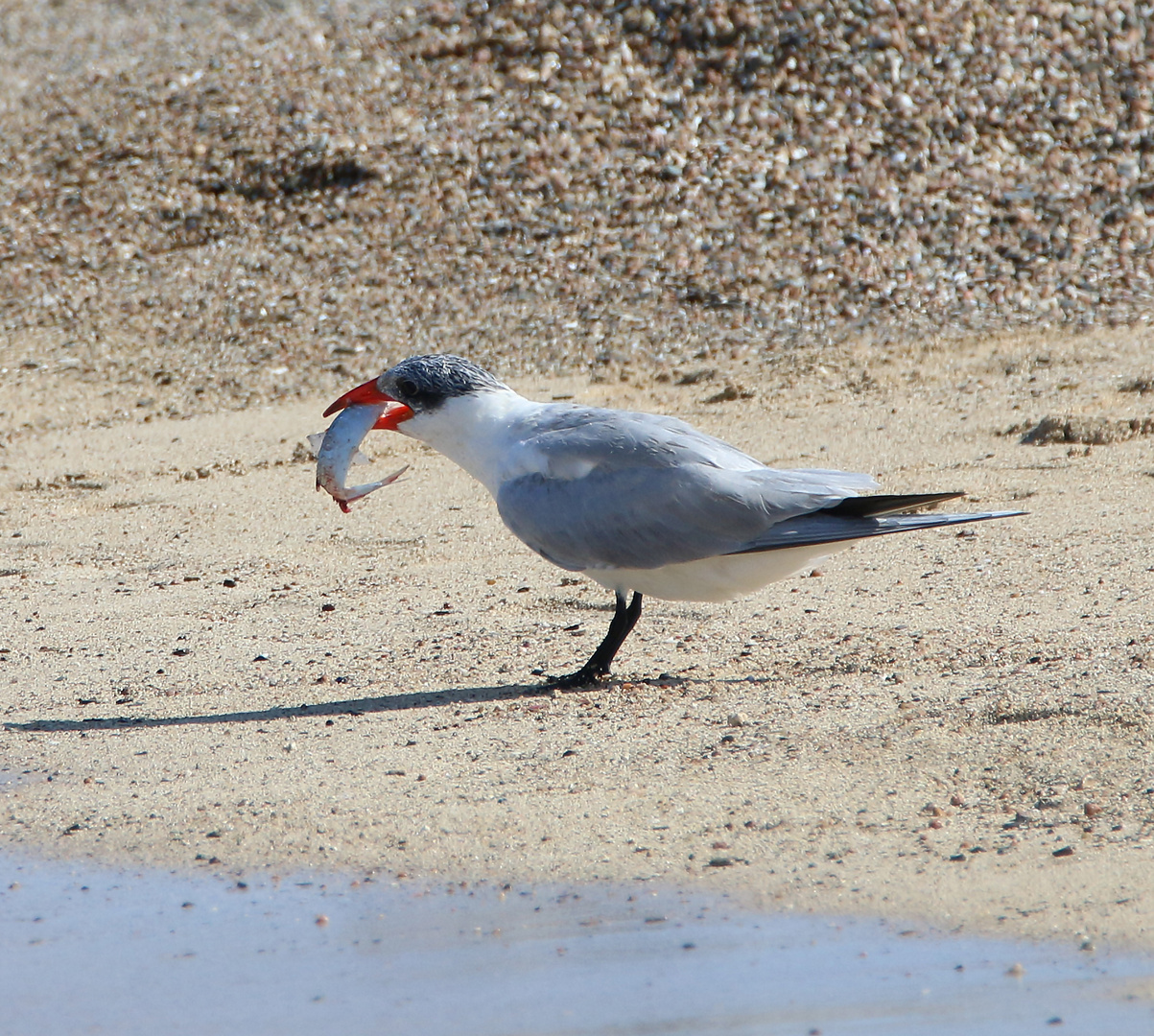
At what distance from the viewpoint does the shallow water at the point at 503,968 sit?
2953mm

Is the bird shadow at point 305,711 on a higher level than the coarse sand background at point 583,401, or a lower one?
lower

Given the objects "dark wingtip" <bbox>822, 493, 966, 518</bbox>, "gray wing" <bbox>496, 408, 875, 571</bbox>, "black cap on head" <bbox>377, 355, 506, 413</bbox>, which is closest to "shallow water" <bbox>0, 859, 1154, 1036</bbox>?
"gray wing" <bbox>496, 408, 875, 571</bbox>

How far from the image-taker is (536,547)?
4996 mm

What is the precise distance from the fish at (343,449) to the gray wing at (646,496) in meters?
0.55

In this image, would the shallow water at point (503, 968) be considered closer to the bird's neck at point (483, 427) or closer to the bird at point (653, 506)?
the bird at point (653, 506)

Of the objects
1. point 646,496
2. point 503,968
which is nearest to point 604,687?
point 646,496

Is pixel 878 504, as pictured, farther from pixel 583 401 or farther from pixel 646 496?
pixel 583 401

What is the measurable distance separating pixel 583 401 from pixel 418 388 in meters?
3.42

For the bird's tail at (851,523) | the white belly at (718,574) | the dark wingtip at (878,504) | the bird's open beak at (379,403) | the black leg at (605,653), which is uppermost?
the bird's open beak at (379,403)

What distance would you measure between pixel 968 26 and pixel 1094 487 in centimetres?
567

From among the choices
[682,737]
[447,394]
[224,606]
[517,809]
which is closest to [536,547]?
[447,394]

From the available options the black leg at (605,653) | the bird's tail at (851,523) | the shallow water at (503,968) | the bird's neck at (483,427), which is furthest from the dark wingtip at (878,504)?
the shallow water at (503,968)

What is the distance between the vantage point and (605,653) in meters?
4.94

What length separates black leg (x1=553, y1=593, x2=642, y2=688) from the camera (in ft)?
16.1
